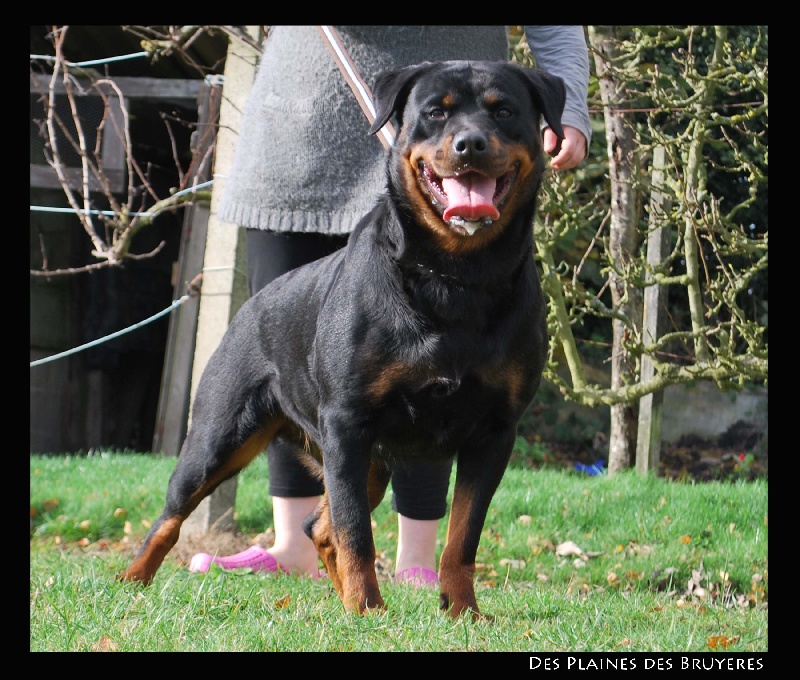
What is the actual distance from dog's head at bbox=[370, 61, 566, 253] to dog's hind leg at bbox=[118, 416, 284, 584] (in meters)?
1.12

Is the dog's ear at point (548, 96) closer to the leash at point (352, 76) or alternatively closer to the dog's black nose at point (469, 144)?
the dog's black nose at point (469, 144)

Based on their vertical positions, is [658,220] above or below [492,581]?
above

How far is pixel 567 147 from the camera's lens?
3.15m

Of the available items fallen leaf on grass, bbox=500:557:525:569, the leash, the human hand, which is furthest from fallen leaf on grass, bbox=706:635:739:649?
fallen leaf on grass, bbox=500:557:525:569

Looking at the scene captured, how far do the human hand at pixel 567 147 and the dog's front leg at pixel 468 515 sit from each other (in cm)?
91

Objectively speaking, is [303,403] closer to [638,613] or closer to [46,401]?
[638,613]

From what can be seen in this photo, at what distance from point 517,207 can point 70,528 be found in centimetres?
367

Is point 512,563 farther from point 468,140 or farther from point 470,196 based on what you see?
point 468,140

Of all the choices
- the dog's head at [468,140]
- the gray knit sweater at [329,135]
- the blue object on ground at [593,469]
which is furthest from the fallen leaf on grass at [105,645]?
the blue object on ground at [593,469]

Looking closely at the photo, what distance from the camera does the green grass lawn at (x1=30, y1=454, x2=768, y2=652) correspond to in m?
2.43

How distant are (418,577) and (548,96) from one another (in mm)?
1892

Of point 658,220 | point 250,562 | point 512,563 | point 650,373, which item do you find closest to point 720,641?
point 250,562

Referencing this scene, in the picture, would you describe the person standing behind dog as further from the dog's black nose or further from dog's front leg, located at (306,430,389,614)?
the dog's black nose

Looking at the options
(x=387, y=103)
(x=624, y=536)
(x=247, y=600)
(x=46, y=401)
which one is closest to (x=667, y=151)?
(x=624, y=536)
